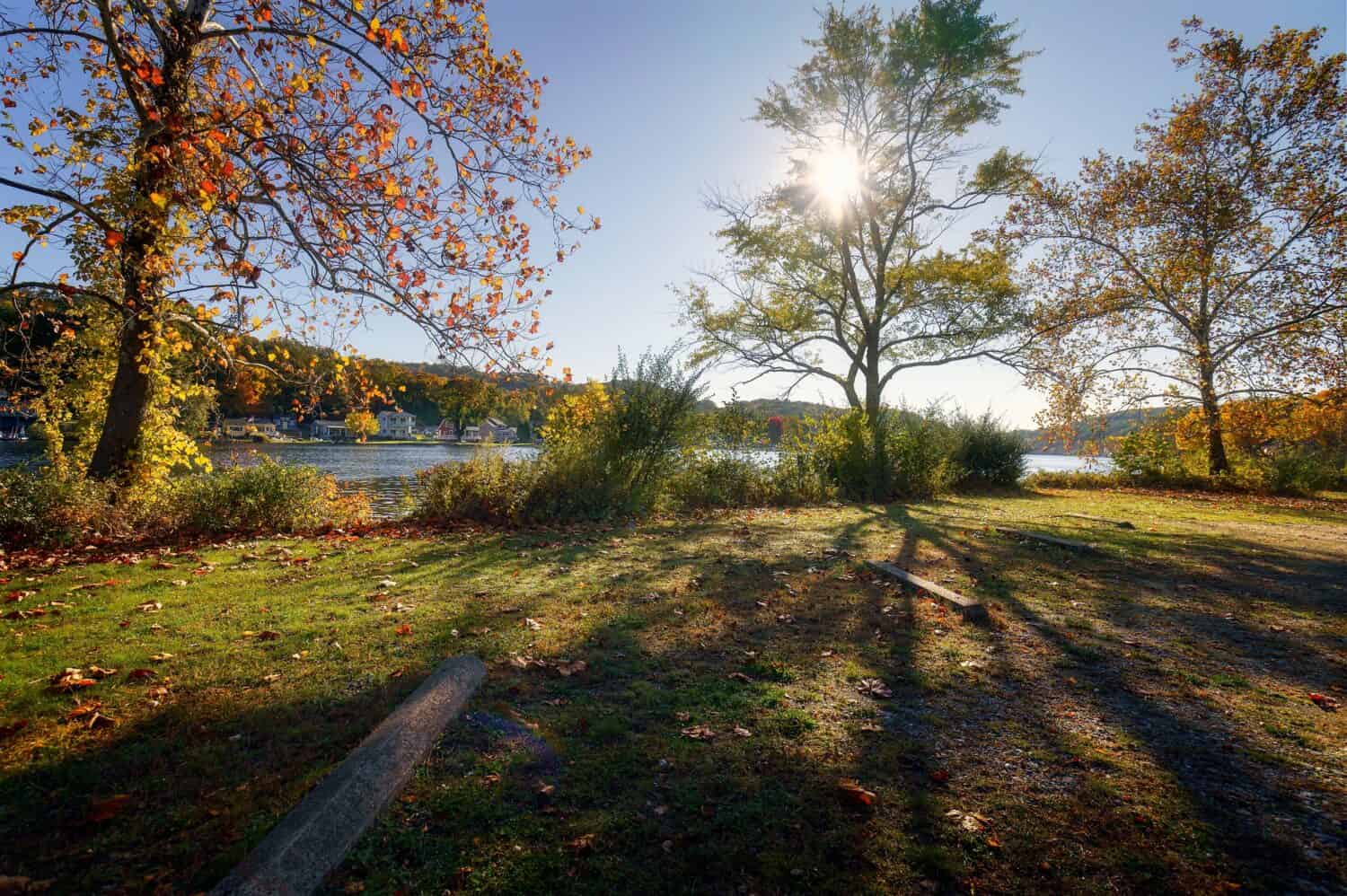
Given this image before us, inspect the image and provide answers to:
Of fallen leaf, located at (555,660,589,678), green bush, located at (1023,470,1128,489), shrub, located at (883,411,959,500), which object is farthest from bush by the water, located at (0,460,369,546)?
green bush, located at (1023,470,1128,489)

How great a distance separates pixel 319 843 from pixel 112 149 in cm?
768

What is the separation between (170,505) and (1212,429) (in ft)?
85.0

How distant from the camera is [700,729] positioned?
2.92 metres

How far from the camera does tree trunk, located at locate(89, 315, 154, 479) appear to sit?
349 inches

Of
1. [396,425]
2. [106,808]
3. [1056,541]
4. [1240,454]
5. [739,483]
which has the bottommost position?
[106,808]

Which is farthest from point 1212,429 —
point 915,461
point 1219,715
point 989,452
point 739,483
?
point 1219,715

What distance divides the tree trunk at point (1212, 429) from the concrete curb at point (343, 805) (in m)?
21.8

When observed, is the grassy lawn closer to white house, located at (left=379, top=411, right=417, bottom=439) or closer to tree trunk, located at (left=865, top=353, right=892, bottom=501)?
tree trunk, located at (left=865, top=353, right=892, bottom=501)

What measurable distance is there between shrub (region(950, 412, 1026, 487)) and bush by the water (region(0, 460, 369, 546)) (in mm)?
17768

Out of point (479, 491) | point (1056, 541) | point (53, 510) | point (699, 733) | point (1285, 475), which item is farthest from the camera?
point (1285, 475)

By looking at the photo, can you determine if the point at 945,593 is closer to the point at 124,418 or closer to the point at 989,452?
the point at 124,418

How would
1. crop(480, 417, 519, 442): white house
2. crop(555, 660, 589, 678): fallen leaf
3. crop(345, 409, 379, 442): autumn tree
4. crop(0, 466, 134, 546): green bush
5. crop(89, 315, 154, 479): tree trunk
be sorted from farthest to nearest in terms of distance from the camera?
crop(480, 417, 519, 442): white house
crop(89, 315, 154, 479): tree trunk
crop(345, 409, 379, 442): autumn tree
crop(0, 466, 134, 546): green bush
crop(555, 660, 589, 678): fallen leaf

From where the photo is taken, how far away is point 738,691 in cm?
335

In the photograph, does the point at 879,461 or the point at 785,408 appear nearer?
the point at 879,461
